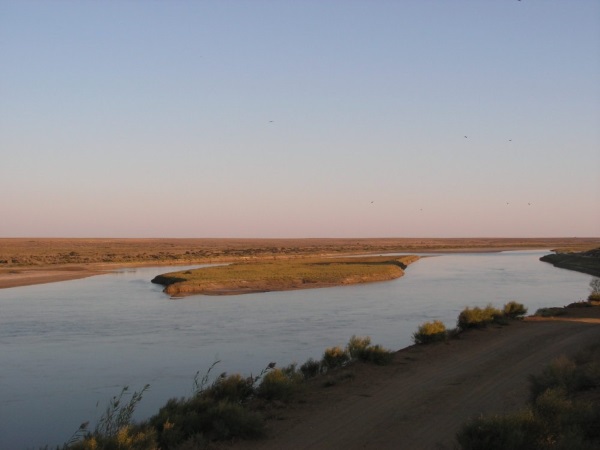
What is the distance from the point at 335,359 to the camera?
15.6 m

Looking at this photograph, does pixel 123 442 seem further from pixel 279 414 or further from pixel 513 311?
pixel 513 311

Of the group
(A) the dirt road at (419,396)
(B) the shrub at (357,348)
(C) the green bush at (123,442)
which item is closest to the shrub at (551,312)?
(A) the dirt road at (419,396)

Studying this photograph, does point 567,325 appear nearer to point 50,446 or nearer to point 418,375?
point 418,375

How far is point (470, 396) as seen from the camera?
11586 millimetres

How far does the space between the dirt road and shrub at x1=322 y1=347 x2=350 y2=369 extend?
0.92 m

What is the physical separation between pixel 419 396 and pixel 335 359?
3973mm

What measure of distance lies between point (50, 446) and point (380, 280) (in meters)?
40.3

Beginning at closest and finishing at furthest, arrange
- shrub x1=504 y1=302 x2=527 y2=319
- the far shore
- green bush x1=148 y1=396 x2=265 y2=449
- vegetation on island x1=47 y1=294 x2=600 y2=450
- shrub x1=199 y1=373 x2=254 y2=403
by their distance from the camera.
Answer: vegetation on island x1=47 y1=294 x2=600 y2=450 → green bush x1=148 y1=396 x2=265 y2=449 → shrub x1=199 y1=373 x2=254 y2=403 → shrub x1=504 y1=302 x2=527 y2=319 → the far shore

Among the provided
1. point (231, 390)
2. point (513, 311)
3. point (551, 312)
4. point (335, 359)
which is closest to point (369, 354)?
point (335, 359)

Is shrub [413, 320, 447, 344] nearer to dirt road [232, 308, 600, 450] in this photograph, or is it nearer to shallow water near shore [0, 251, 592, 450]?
dirt road [232, 308, 600, 450]

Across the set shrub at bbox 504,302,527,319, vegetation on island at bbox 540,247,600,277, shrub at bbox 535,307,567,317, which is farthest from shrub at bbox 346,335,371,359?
vegetation on island at bbox 540,247,600,277

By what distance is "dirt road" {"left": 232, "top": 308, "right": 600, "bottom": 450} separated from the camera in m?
9.49

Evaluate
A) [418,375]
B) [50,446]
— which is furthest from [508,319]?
[50,446]

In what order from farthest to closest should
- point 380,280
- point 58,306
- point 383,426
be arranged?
point 380,280
point 58,306
point 383,426
